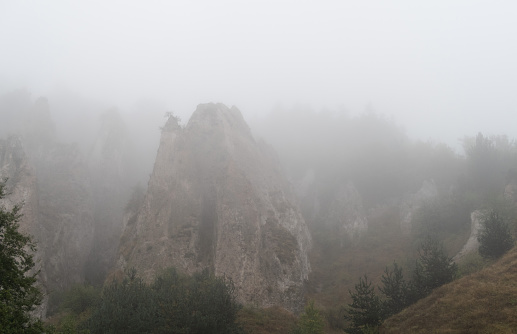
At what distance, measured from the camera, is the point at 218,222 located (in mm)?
32312

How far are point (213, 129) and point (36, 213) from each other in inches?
1026

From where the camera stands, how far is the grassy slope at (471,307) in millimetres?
14031

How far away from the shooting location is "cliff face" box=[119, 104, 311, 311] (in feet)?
94.4

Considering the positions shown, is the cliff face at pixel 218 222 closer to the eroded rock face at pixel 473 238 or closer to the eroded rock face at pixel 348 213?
the eroded rock face at pixel 348 213

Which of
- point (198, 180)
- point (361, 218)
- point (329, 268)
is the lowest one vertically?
point (329, 268)

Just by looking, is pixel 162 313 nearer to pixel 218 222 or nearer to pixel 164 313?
pixel 164 313

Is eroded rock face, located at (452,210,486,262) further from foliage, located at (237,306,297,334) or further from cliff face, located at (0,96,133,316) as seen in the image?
cliff face, located at (0,96,133,316)

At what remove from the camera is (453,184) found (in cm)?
4962

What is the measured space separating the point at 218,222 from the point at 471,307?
75.8 ft

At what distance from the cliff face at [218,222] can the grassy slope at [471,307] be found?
11948 millimetres

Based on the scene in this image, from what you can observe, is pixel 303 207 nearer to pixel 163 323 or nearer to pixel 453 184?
pixel 453 184

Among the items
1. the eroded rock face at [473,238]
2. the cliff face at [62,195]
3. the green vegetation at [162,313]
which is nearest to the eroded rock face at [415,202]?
the eroded rock face at [473,238]

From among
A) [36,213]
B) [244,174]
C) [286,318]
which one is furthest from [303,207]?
[36,213]

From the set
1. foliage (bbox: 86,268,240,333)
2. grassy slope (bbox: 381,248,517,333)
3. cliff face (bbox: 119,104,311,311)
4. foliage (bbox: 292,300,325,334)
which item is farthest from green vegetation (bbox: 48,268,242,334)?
grassy slope (bbox: 381,248,517,333)
